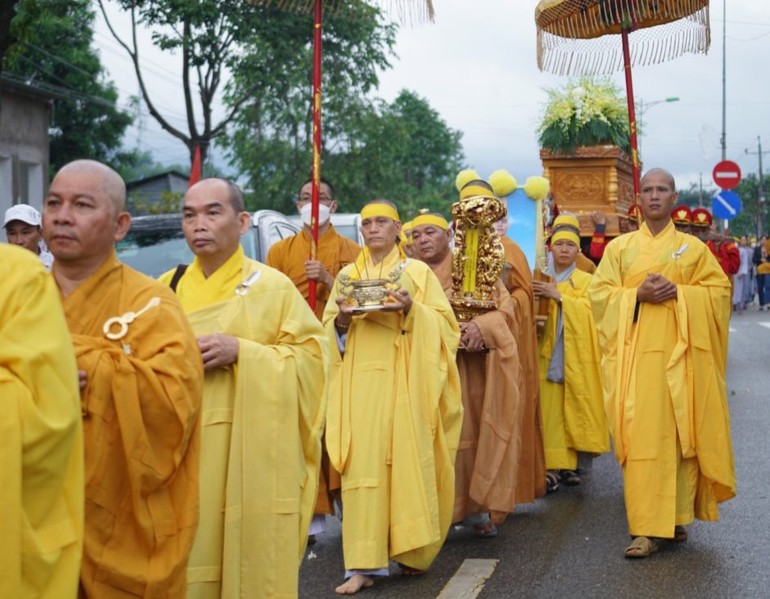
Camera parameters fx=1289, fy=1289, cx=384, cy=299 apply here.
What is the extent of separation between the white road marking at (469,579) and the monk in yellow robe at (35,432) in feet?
11.1

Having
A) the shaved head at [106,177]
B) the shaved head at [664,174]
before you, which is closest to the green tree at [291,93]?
the shaved head at [664,174]

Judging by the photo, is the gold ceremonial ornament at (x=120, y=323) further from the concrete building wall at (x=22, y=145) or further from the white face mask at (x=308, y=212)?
the concrete building wall at (x=22, y=145)

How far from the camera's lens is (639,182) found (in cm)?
807

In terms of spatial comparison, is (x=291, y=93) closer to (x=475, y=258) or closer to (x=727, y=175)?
(x=727, y=175)

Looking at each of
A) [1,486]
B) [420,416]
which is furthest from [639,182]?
[1,486]

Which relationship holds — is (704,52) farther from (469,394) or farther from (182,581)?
(182,581)

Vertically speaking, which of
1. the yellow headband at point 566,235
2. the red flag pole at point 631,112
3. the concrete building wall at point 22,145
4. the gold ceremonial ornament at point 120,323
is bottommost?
the gold ceremonial ornament at point 120,323

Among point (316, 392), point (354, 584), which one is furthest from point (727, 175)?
point (316, 392)

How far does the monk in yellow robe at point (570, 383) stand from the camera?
31.3 feet

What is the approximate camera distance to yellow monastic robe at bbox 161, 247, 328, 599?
4586mm

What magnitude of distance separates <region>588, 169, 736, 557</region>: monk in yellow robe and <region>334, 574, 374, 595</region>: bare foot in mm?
1502

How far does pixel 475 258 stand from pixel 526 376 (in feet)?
3.79

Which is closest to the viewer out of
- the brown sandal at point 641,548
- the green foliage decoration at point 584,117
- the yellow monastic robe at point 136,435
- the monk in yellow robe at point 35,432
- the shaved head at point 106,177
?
the monk in yellow robe at point 35,432

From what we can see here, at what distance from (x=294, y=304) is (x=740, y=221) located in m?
79.5
